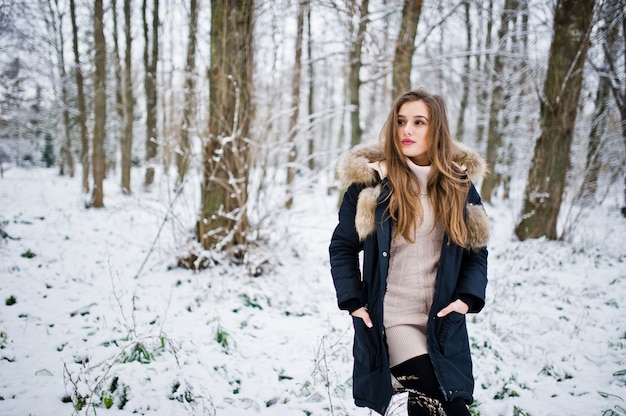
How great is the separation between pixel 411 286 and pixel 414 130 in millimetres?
861

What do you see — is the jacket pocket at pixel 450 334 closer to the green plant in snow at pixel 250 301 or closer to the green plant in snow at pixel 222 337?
the green plant in snow at pixel 222 337

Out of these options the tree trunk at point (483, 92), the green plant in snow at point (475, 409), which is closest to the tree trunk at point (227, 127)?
the green plant in snow at point (475, 409)

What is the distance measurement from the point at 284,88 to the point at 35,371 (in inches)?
174

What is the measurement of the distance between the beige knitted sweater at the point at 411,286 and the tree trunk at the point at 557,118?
6545 mm

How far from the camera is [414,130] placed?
186 centimetres

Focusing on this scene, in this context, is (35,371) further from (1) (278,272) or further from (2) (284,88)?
(2) (284,88)

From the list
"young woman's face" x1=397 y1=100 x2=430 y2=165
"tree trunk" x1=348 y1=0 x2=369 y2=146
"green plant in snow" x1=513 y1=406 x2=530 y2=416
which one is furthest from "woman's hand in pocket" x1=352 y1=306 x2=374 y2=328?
"tree trunk" x1=348 y1=0 x2=369 y2=146

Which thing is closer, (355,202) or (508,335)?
(355,202)

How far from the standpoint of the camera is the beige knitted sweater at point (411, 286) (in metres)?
1.78

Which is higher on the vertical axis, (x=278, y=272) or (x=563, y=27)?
(x=563, y=27)

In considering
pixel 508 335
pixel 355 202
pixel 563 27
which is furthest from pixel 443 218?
pixel 563 27

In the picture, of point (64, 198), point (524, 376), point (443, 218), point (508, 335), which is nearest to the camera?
point (443, 218)

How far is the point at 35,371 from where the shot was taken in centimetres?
269

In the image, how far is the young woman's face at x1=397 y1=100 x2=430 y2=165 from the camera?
1.85m
